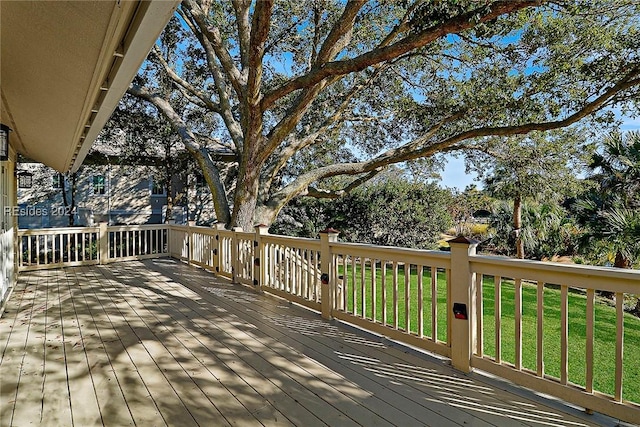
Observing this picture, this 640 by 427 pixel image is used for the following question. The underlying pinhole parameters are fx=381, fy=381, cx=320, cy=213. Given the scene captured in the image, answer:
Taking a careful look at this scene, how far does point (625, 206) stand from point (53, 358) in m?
11.4

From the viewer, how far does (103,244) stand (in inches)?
316

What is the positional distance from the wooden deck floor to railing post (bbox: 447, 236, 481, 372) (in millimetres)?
164

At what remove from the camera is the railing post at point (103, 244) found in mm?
7887

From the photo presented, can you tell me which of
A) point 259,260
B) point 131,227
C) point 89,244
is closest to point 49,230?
point 89,244

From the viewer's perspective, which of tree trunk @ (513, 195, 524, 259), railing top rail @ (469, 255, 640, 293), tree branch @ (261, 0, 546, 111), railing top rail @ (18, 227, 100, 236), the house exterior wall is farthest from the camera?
the house exterior wall

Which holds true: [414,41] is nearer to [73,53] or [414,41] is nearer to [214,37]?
[73,53]

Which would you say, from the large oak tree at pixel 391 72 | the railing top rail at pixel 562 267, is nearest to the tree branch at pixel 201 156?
the large oak tree at pixel 391 72

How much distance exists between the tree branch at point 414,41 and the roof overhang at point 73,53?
2.69 meters

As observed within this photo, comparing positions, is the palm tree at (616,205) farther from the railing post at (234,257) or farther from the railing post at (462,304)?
the railing post at (234,257)

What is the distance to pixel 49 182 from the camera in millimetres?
15148

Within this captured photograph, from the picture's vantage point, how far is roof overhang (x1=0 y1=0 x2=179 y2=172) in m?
1.70

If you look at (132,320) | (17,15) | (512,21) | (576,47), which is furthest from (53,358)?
(576,47)

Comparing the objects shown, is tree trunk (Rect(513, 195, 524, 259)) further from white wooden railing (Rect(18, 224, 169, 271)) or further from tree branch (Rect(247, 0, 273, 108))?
white wooden railing (Rect(18, 224, 169, 271))

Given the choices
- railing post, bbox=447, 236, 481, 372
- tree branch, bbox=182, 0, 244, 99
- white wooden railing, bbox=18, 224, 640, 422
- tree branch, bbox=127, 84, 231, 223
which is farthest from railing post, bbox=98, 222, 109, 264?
railing post, bbox=447, 236, 481, 372
